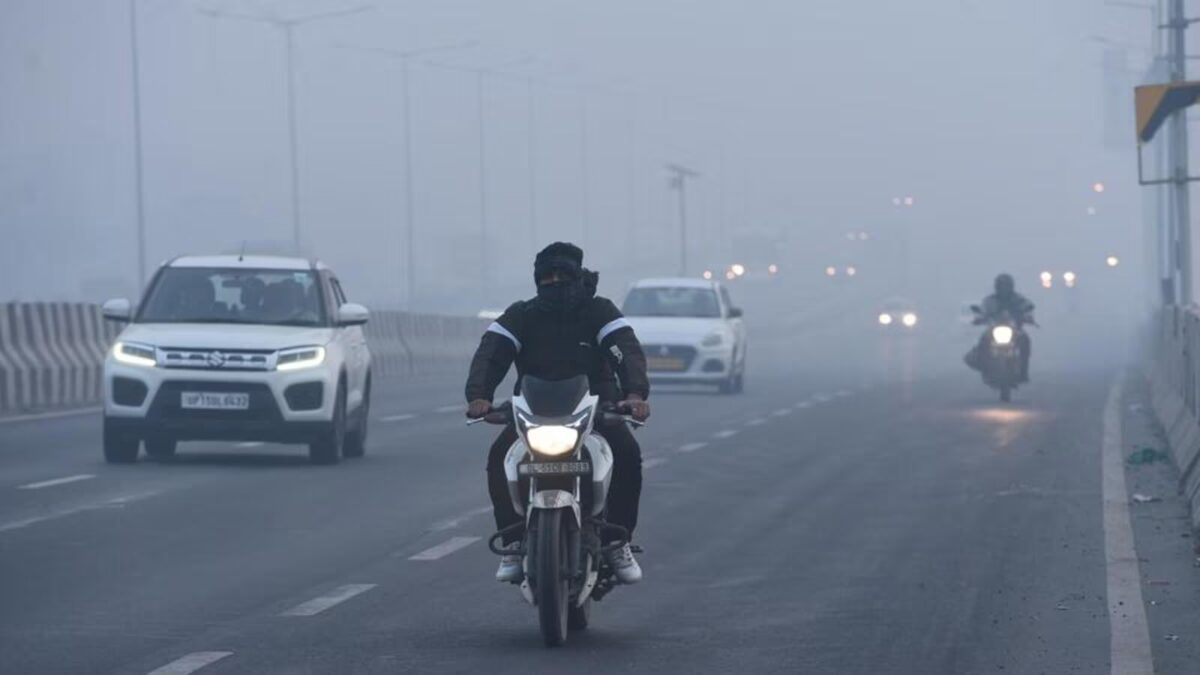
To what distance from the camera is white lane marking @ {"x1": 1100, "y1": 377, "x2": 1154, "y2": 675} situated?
10297mm

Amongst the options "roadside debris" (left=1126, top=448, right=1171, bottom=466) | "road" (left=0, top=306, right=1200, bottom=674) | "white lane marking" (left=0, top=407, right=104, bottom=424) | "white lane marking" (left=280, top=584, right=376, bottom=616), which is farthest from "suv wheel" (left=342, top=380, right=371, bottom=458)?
"white lane marking" (left=280, top=584, right=376, bottom=616)

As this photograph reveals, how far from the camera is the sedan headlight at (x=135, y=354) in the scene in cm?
2091

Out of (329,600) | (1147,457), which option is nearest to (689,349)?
(1147,457)

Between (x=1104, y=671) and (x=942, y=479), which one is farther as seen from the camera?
(x=942, y=479)

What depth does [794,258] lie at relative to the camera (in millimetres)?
185000

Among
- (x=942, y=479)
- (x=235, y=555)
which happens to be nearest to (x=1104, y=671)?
(x=235, y=555)

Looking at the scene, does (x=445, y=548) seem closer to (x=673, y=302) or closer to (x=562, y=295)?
(x=562, y=295)

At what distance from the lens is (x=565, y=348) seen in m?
11.0

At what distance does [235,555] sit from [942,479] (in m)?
7.52

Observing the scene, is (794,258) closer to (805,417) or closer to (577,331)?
(805,417)

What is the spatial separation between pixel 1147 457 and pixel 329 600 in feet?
37.0

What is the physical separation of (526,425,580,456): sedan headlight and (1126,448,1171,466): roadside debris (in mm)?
12033

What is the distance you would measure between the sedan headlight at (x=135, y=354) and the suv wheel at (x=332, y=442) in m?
1.43

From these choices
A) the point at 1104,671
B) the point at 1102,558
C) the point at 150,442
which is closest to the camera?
the point at 1104,671
